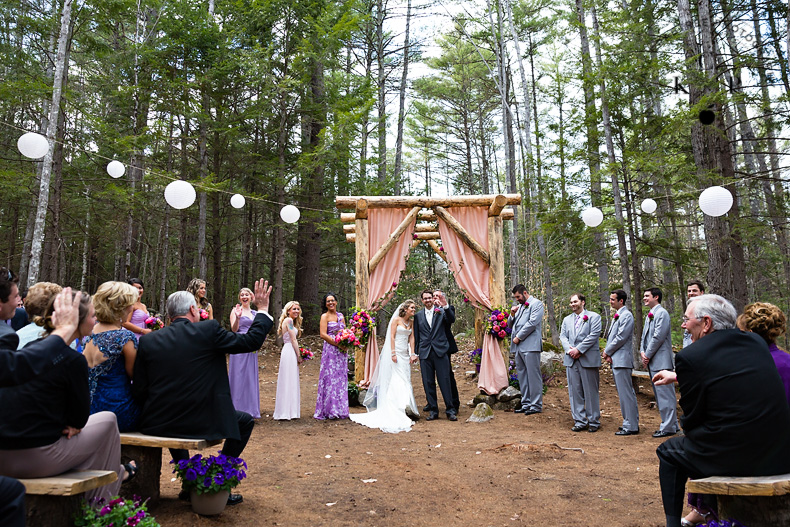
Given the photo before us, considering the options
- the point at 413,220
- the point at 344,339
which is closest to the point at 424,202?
the point at 413,220

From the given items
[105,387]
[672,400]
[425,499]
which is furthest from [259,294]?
[672,400]

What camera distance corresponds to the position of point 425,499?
4344 mm

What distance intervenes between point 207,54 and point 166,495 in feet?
41.1

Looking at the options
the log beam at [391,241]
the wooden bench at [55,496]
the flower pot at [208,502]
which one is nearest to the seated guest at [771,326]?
the flower pot at [208,502]

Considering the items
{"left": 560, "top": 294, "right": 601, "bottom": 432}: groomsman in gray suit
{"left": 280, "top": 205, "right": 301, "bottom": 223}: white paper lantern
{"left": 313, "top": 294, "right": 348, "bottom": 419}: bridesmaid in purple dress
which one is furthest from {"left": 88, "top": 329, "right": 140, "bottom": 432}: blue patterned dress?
{"left": 280, "top": 205, "right": 301, "bottom": 223}: white paper lantern

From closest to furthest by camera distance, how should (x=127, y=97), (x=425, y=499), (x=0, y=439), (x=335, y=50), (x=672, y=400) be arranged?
(x=0, y=439) → (x=425, y=499) → (x=672, y=400) → (x=127, y=97) → (x=335, y=50)

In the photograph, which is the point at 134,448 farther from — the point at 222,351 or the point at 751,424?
the point at 751,424

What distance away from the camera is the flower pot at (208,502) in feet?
11.9

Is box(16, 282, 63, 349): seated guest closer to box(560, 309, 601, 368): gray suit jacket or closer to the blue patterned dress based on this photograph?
the blue patterned dress

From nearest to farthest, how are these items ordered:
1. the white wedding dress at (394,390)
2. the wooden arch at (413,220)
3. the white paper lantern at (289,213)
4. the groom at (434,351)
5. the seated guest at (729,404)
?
the seated guest at (729,404) < the white wedding dress at (394,390) < the groom at (434,351) < the wooden arch at (413,220) < the white paper lantern at (289,213)

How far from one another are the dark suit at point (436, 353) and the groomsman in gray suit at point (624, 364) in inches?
94.2

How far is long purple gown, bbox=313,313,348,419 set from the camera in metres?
7.99

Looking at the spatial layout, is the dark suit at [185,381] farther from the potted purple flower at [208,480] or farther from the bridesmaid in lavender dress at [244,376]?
the bridesmaid in lavender dress at [244,376]

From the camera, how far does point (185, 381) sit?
3.53 m
